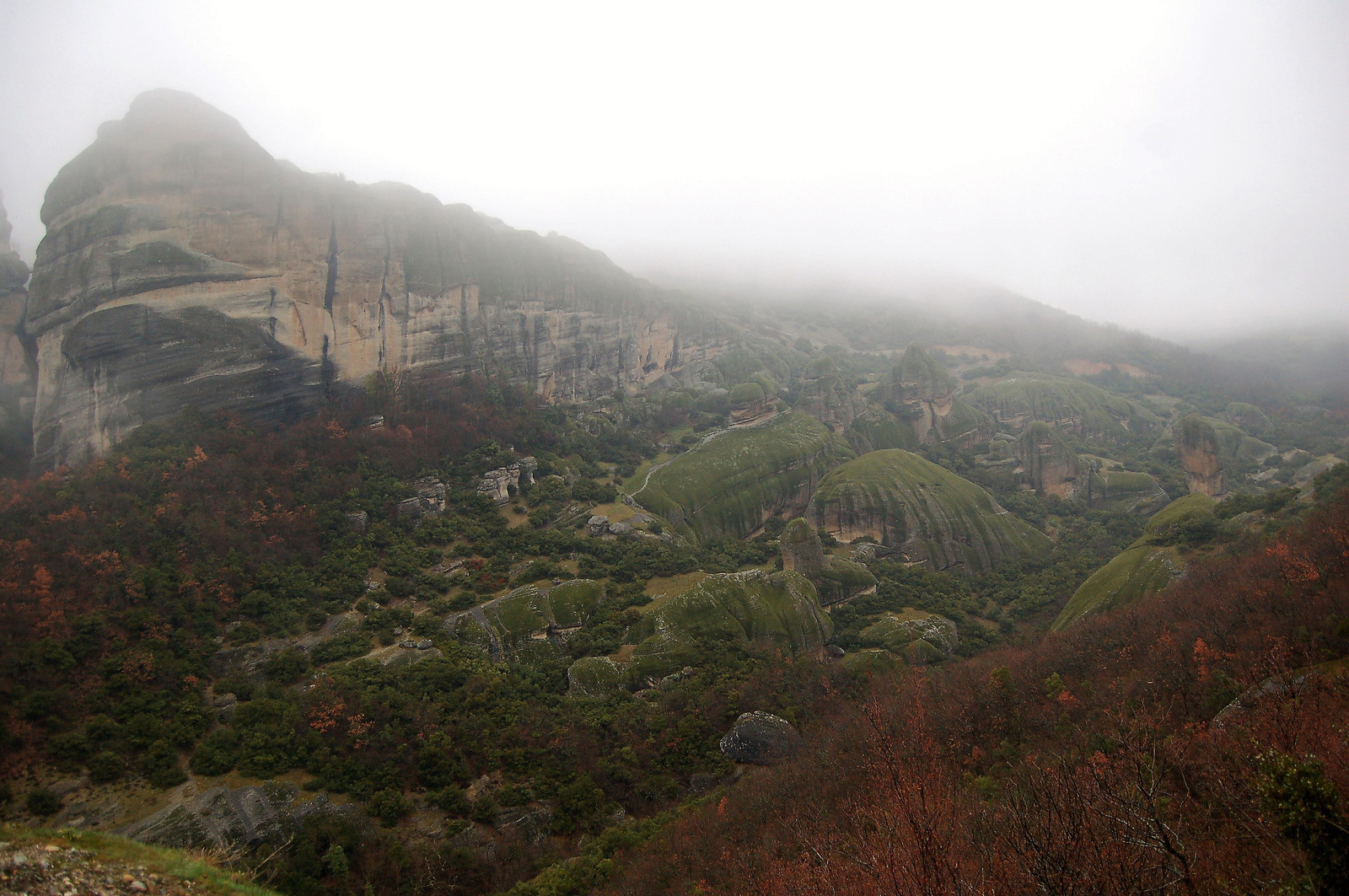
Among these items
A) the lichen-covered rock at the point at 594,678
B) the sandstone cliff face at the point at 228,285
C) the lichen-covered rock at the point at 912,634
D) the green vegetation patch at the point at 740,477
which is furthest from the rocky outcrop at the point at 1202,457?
the sandstone cliff face at the point at 228,285

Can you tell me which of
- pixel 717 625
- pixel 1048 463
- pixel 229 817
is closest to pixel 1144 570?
pixel 717 625

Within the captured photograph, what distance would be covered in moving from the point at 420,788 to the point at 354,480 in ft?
103

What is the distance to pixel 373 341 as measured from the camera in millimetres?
60188

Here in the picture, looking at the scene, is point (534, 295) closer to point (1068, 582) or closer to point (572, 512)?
point (572, 512)

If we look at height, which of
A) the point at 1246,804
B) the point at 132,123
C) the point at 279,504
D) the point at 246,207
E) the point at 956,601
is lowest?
the point at 956,601

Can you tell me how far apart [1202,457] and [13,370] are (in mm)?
117577

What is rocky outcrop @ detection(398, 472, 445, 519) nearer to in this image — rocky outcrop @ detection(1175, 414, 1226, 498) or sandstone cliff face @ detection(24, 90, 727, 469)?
sandstone cliff face @ detection(24, 90, 727, 469)

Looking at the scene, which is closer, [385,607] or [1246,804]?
[1246,804]

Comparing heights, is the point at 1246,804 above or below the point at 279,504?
above

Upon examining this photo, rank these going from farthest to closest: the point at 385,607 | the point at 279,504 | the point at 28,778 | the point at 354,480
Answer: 1. the point at 354,480
2. the point at 279,504
3. the point at 385,607
4. the point at 28,778

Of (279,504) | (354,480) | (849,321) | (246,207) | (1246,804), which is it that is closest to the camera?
(1246,804)

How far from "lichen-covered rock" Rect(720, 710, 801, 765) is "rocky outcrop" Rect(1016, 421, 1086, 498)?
61787mm

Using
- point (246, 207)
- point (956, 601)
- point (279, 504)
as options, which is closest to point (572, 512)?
point (279, 504)

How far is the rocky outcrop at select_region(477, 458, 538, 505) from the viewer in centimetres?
5725
